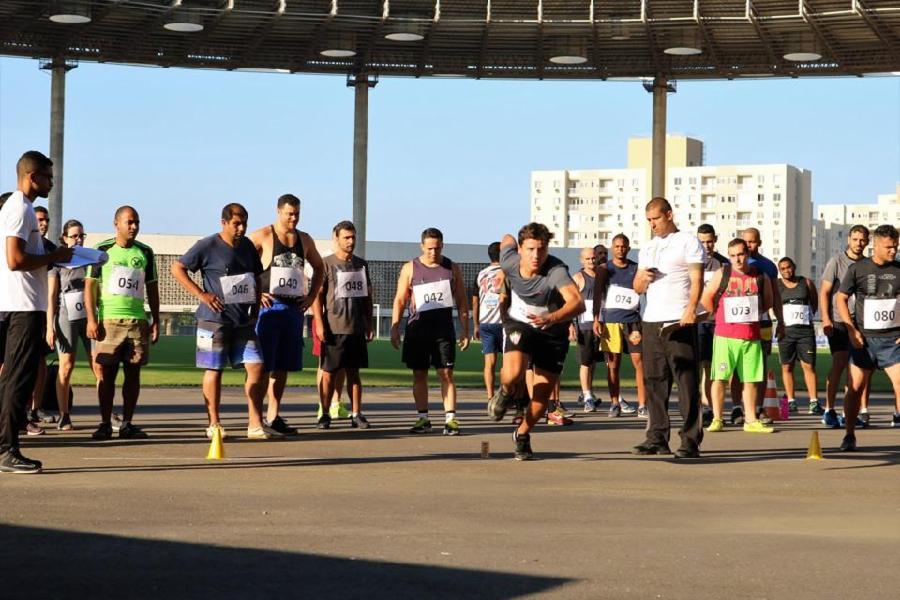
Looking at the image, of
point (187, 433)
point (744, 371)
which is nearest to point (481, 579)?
point (187, 433)

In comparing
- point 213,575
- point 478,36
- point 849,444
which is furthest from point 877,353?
point 478,36

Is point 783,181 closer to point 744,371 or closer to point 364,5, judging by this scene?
point 364,5

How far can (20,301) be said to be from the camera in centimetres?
1086

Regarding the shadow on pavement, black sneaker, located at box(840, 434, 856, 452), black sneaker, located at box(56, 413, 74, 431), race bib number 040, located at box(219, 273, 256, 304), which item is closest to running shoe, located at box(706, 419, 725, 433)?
black sneaker, located at box(840, 434, 856, 452)

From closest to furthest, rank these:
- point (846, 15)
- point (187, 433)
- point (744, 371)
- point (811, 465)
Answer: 1. point (811, 465)
2. point (187, 433)
3. point (744, 371)
4. point (846, 15)

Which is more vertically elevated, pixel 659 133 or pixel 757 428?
pixel 659 133

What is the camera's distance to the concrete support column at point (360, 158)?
50.5m

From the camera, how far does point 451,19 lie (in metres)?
43.3

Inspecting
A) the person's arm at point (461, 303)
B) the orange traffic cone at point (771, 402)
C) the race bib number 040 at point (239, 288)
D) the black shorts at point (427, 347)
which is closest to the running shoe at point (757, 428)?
the orange traffic cone at point (771, 402)

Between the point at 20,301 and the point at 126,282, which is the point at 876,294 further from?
the point at 20,301

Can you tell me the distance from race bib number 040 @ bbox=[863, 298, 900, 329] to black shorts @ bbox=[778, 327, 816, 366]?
6178 millimetres

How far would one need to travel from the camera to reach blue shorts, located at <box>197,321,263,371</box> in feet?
45.2

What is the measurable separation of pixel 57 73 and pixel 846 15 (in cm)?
2325

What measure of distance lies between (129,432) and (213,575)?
755cm
